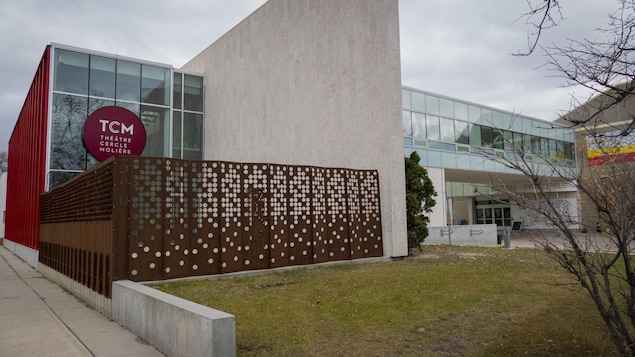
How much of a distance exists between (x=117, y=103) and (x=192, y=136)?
384 centimetres

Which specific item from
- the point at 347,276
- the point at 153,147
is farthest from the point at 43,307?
the point at 153,147

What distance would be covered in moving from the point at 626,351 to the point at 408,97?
20.4 m

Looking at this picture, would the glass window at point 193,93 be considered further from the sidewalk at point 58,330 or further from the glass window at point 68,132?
the sidewalk at point 58,330

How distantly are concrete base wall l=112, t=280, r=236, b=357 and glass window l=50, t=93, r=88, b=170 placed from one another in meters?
13.0

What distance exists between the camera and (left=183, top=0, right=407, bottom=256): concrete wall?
12.5 metres

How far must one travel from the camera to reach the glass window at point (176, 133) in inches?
838

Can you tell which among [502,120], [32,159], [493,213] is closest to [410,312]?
[32,159]

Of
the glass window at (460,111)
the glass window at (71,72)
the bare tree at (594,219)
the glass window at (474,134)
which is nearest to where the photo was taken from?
the bare tree at (594,219)

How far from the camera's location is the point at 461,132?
25.4 metres

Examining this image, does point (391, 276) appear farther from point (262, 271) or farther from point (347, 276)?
point (262, 271)

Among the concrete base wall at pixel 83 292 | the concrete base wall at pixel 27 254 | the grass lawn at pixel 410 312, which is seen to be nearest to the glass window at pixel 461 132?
the grass lawn at pixel 410 312

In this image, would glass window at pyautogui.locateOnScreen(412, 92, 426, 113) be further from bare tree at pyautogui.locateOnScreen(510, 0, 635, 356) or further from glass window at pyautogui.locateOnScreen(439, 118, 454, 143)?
bare tree at pyautogui.locateOnScreen(510, 0, 635, 356)

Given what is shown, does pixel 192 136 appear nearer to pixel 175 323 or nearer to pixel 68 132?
pixel 68 132

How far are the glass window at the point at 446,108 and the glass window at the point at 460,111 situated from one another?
36cm
